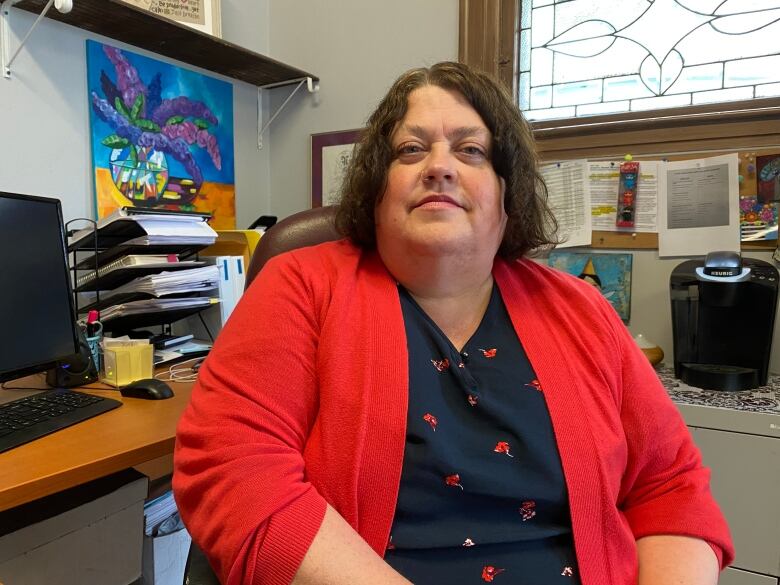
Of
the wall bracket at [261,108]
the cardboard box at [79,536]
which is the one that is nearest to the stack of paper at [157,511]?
the cardboard box at [79,536]

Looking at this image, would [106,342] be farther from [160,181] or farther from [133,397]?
[160,181]

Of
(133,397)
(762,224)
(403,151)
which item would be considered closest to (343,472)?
(403,151)

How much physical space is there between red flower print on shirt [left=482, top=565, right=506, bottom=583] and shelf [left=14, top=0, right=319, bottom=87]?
1.73m

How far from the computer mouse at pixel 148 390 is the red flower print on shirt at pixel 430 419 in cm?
69

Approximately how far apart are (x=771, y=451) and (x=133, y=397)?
1443 mm

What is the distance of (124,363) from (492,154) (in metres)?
1.01

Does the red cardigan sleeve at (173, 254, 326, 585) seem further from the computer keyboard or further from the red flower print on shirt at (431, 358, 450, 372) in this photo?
the computer keyboard

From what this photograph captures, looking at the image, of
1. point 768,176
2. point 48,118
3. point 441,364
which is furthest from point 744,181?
point 48,118

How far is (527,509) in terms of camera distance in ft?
2.88

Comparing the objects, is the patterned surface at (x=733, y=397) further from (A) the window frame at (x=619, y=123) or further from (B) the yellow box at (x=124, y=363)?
(B) the yellow box at (x=124, y=363)

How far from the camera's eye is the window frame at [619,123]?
5.52ft

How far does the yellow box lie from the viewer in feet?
4.54

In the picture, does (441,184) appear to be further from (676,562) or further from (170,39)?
(170,39)

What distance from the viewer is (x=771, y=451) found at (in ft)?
4.16
